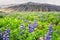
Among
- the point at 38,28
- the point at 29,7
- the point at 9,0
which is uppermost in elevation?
the point at 38,28

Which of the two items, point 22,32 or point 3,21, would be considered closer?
point 22,32

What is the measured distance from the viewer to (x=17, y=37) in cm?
416

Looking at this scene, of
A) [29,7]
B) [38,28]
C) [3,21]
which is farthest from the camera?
[29,7]

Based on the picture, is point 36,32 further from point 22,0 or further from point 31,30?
point 22,0

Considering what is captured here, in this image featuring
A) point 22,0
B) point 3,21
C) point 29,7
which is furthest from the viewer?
Result: point 22,0

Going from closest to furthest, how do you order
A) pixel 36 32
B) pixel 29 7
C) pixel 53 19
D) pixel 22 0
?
pixel 36 32 < pixel 53 19 < pixel 29 7 < pixel 22 0

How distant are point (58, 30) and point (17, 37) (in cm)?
67

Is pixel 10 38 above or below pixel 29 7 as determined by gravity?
above

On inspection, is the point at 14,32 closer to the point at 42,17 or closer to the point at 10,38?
the point at 10,38

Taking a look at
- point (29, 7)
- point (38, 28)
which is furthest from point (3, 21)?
point (29, 7)

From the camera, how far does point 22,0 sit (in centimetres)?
1188

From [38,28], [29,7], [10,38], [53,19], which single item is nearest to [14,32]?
[10,38]

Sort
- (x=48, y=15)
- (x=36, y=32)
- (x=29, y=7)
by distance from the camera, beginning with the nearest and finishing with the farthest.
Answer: (x=36, y=32)
(x=48, y=15)
(x=29, y=7)

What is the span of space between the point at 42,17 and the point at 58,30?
135cm
